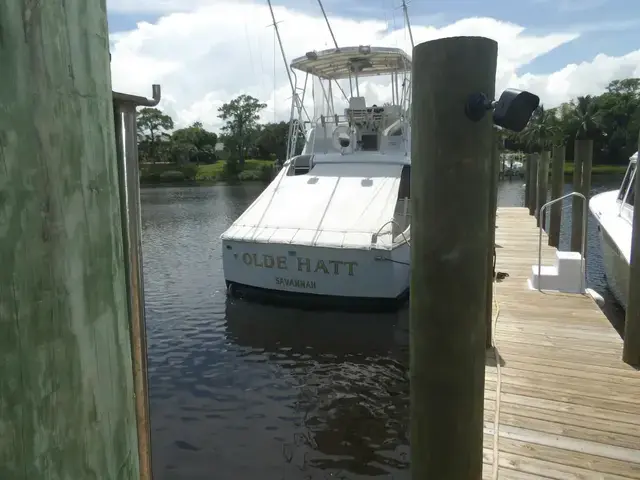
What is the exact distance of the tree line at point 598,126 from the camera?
6325 centimetres

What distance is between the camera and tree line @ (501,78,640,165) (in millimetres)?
63250

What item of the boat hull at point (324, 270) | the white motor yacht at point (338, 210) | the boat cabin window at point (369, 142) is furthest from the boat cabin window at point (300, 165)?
the boat hull at point (324, 270)

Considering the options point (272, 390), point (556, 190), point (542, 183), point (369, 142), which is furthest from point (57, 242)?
point (542, 183)

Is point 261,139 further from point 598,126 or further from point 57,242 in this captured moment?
point 57,242

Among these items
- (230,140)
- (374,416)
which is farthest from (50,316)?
(230,140)

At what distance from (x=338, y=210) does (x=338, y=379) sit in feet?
14.2

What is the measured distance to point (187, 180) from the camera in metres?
67.1

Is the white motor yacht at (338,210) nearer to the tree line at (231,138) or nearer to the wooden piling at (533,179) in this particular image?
the wooden piling at (533,179)

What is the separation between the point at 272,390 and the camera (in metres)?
8.14

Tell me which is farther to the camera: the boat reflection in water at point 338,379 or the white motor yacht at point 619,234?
the white motor yacht at point 619,234

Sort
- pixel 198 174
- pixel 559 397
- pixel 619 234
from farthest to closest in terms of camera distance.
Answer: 1. pixel 198 174
2. pixel 619 234
3. pixel 559 397

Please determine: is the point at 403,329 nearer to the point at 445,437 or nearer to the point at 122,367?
the point at 445,437

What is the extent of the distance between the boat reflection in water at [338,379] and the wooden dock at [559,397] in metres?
1.79

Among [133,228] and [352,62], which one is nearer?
[133,228]
